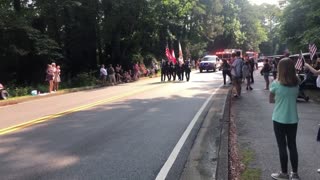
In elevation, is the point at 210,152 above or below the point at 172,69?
below

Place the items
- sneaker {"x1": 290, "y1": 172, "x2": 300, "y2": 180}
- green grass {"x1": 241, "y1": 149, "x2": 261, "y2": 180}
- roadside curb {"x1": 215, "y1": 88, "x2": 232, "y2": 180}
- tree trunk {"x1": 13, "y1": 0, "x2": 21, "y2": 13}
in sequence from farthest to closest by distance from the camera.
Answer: tree trunk {"x1": 13, "y1": 0, "x2": 21, "y2": 13}, roadside curb {"x1": 215, "y1": 88, "x2": 232, "y2": 180}, green grass {"x1": 241, "y1": 149, "x2": 261, "y2": 180}, sneaker {"x1": 290, "y1": 172, "x2": 300, "y2": 180}

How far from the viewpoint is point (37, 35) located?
34562 millimetres

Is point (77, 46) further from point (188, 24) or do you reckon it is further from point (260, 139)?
point (260, 139)

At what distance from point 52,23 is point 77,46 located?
382 centimetres

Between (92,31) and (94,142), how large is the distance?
111ft

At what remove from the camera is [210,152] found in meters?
9.37

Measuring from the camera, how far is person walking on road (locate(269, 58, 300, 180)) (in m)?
6.82

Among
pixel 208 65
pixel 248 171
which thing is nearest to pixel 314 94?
pixel 248 171

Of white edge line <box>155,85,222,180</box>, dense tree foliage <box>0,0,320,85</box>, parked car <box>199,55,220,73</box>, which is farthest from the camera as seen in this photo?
parked car <box>199,55,220,73</box>

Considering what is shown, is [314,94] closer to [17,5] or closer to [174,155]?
[174,155]

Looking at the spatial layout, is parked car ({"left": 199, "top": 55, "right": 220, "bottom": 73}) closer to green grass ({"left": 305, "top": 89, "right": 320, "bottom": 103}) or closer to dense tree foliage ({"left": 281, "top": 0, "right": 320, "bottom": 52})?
dense tree foliage ({"left": 281, "top": 0, "right": 320, "bottom": 52})

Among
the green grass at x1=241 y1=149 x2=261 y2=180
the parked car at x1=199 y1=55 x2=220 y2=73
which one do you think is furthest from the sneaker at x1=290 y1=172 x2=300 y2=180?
the parked car at x1=199 y1=55 x2=220 y2=73

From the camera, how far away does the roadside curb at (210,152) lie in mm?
7586

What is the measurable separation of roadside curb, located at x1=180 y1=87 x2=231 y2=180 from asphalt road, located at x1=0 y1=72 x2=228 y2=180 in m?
0.26
